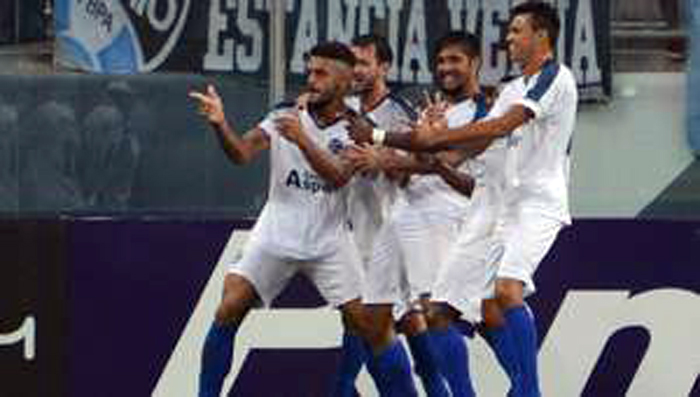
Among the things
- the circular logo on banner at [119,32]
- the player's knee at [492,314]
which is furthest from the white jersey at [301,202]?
the circular logo on banner at [119,32]

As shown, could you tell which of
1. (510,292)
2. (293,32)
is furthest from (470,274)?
(293,32)

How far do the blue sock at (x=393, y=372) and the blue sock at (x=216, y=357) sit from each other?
70cm

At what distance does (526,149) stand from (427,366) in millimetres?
1290

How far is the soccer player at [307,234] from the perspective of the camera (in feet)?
38.5

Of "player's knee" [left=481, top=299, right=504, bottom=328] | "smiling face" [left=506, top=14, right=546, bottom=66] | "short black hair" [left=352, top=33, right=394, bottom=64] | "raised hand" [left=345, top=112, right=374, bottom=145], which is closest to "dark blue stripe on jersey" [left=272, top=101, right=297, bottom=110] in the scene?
"raised hand" [left=345, top=112, right=374, bottom=145]

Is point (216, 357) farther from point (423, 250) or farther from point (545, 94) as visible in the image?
point (545, 94)

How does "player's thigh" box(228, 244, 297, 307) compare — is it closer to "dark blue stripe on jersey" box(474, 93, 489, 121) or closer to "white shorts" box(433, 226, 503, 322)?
"white shorts" box(433, 226, 503, 322)

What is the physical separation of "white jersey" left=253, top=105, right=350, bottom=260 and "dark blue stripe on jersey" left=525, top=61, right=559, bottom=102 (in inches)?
38.5

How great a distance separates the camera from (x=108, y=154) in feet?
43.1

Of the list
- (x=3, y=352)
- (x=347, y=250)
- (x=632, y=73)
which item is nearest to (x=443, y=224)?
(x=347, y=250)

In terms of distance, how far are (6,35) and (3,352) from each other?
5.27 feet

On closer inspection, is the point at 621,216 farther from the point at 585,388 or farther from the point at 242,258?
the point at 242,258

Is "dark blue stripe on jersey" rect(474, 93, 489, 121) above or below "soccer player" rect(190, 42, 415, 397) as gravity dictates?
above

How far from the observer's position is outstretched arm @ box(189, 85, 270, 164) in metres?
11.3
